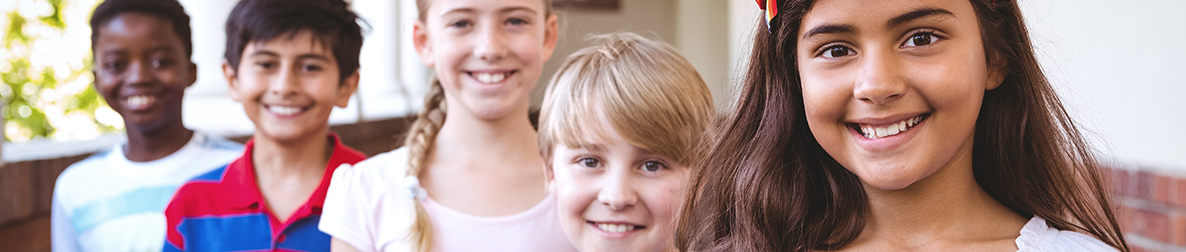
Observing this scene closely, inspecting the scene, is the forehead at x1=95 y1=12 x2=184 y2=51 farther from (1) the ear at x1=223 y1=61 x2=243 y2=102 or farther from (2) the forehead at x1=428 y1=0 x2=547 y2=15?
(2) the forehead at x1=428 y1=0 x2=547 y2=15

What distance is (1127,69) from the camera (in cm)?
148

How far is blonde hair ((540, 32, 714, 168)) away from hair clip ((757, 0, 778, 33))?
0.24 m

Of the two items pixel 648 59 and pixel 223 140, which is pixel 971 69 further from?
pixel 223 140

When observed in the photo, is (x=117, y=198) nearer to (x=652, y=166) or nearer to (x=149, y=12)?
(x=149, y=12)

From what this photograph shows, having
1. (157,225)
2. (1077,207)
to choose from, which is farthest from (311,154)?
(1077,207)

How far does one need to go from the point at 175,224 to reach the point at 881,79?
49.4 inches

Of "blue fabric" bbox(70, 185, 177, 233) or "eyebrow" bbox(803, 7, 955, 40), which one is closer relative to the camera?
"eyebrow" bbox(803, 7, 955, 40)

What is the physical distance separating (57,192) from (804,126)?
1.42 m

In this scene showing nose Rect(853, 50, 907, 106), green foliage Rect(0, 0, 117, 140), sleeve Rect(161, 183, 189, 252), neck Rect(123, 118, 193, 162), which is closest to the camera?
nose Rect(853, 50, 907, 106)

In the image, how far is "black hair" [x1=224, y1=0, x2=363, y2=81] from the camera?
1.41 meters

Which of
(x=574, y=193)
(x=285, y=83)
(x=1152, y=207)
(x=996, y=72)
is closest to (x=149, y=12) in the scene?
(x=285, y=83)

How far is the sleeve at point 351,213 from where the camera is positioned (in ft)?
4.35

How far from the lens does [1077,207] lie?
1047 mm

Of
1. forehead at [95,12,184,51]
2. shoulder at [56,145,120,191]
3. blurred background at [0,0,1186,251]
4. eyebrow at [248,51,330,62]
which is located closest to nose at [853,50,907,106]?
blurred background at [0,0,1186,251]
